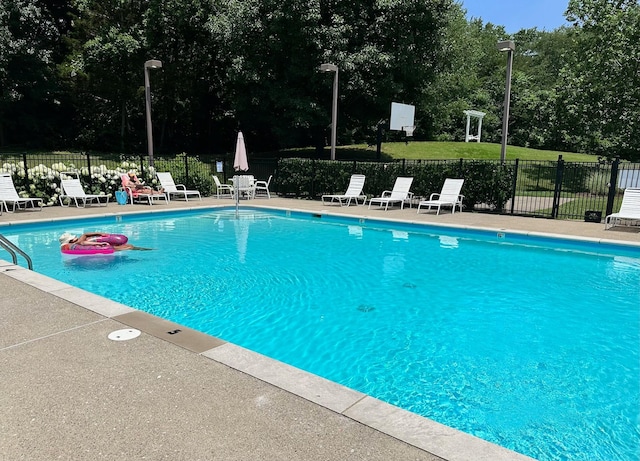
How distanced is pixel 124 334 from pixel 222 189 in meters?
15.4

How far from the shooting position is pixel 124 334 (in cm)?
361

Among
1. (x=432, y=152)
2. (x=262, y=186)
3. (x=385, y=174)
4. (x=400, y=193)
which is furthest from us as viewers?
(x=432, y=152)

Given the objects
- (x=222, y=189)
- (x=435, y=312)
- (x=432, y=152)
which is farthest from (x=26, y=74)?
(x=435, y=312)

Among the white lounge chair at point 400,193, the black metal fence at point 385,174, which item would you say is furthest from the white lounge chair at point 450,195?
the white lounge chair at point 400,193

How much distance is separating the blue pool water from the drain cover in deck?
3.60 ft

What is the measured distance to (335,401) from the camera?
263 cm

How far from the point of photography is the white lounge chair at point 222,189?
1675cm

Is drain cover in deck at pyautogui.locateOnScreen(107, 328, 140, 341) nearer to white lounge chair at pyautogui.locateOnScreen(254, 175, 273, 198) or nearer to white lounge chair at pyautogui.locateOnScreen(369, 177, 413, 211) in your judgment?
white lounge chair at pyautogui.locateOnScreen(369, 177, 413, 211)

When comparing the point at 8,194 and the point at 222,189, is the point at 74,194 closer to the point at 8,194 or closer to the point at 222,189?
the point at 8,194

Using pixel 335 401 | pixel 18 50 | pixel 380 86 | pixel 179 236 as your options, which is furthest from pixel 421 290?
pixel 18 50

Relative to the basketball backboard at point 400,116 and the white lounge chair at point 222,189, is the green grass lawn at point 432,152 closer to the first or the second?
the basketball backboard at point 400,116

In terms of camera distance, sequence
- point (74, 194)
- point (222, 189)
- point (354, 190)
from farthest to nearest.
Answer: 1. point (222, 189)
2. point (354, 190)
3. point (74, 194)

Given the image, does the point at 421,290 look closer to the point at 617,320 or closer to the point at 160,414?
the point at 617,320

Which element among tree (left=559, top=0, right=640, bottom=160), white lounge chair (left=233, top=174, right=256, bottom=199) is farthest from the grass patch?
white lounge chair (left=233, top=174, right=256, bottom=199)
